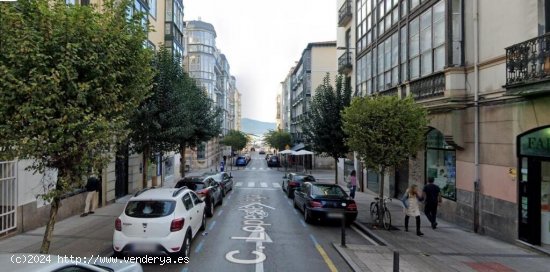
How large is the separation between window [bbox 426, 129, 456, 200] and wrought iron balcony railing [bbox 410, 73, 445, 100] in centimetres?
161

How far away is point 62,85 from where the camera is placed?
6.89 meters

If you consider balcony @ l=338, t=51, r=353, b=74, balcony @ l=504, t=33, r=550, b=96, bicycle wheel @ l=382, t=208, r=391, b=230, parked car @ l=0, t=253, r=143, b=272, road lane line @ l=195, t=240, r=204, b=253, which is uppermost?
balcony @ l=338, t=51, r=353, b=74

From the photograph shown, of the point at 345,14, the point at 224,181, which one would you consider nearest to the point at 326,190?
the point at 224,181

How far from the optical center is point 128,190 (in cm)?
2288

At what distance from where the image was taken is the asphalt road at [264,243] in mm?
9172

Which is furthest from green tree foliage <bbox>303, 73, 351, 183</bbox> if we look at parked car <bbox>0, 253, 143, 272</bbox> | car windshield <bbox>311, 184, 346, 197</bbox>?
parked car <bbox>0, 253, 143, 272</bbox>

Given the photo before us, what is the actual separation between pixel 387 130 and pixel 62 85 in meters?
9.57

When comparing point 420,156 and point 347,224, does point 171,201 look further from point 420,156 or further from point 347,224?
point 420,156

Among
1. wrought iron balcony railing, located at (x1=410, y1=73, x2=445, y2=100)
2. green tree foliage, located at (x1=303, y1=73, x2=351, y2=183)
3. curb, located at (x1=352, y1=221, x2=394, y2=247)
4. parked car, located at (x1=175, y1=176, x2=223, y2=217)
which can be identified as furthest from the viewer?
green tree foliage, located at (x1=303, y1=73, x2=351, y2=183)

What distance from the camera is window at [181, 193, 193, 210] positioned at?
10359mm

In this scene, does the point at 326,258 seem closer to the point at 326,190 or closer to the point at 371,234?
the point at 371,234

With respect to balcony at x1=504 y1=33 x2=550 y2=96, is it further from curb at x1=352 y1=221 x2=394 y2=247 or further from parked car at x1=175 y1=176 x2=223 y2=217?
parked car at x1=175 y1=176 x2=223 y2=217

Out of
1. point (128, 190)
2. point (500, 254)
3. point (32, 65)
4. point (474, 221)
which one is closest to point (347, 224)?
point (474, 221)

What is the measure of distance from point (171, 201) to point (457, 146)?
1002 cm
